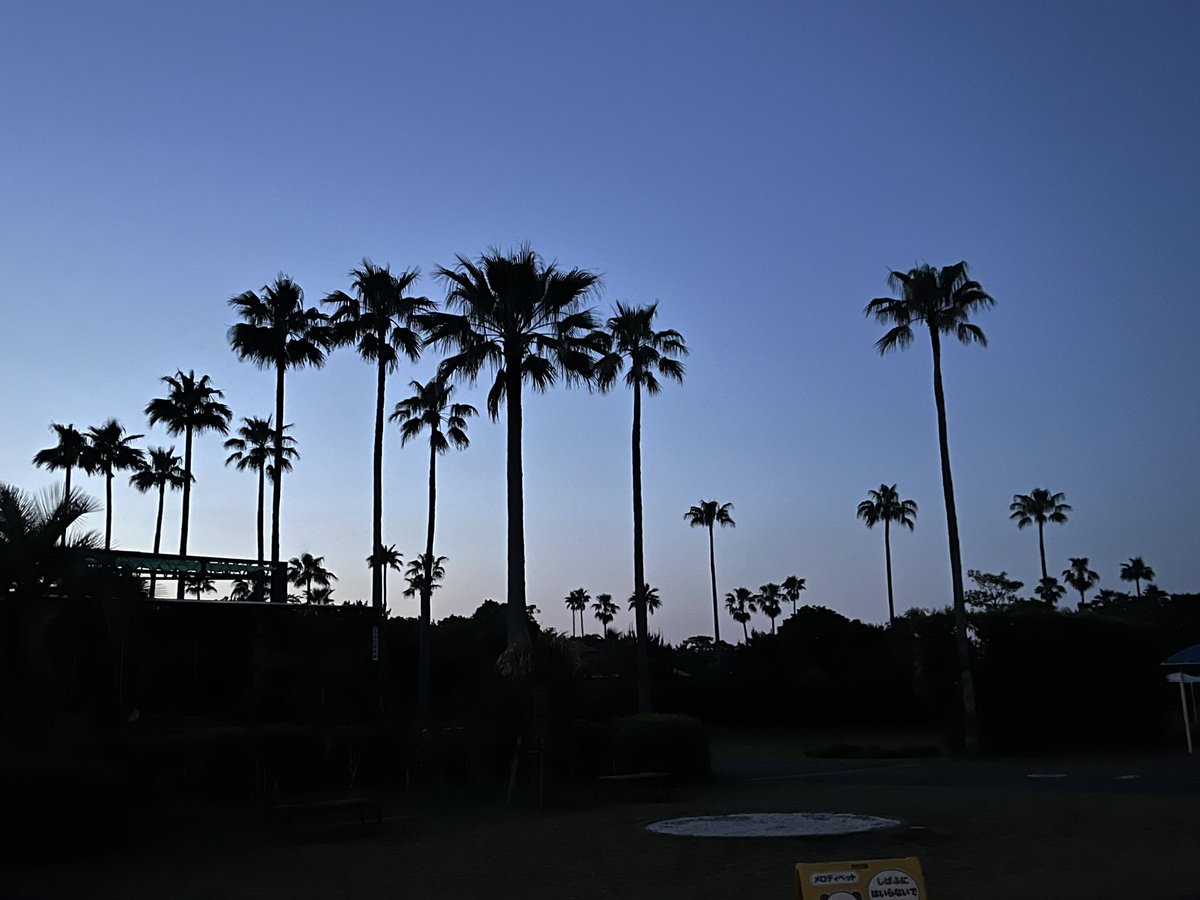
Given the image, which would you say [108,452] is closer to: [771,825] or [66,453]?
[66,453]

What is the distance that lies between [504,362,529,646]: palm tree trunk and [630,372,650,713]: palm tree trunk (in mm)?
10370

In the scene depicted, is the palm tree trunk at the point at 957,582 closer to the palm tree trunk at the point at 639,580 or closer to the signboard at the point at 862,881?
the palm tree trunk at the point at 639,580

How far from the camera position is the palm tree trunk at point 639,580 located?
108ft

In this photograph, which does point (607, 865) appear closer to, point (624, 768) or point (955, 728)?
point (624, 768)

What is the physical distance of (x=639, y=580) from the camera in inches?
1366

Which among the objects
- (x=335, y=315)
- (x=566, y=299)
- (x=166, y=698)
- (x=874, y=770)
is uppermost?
(x=335, y=315)

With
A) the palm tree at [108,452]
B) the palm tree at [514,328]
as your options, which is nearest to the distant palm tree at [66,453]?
the palm tree at [108,452]

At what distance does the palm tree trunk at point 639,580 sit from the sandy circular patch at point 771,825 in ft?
55.8

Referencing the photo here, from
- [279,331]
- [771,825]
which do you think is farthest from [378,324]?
[771,825]

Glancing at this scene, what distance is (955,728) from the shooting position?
101 ft

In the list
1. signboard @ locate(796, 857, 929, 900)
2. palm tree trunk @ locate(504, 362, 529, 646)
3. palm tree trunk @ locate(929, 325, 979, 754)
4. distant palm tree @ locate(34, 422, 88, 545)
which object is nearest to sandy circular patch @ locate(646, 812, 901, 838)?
palm tree trunk @ locate(504, 362, 529, 646)

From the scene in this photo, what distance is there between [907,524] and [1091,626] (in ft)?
130

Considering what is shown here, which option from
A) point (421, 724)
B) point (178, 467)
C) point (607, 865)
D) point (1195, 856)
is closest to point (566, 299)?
point (421, 724)

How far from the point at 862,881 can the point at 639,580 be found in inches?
1138
